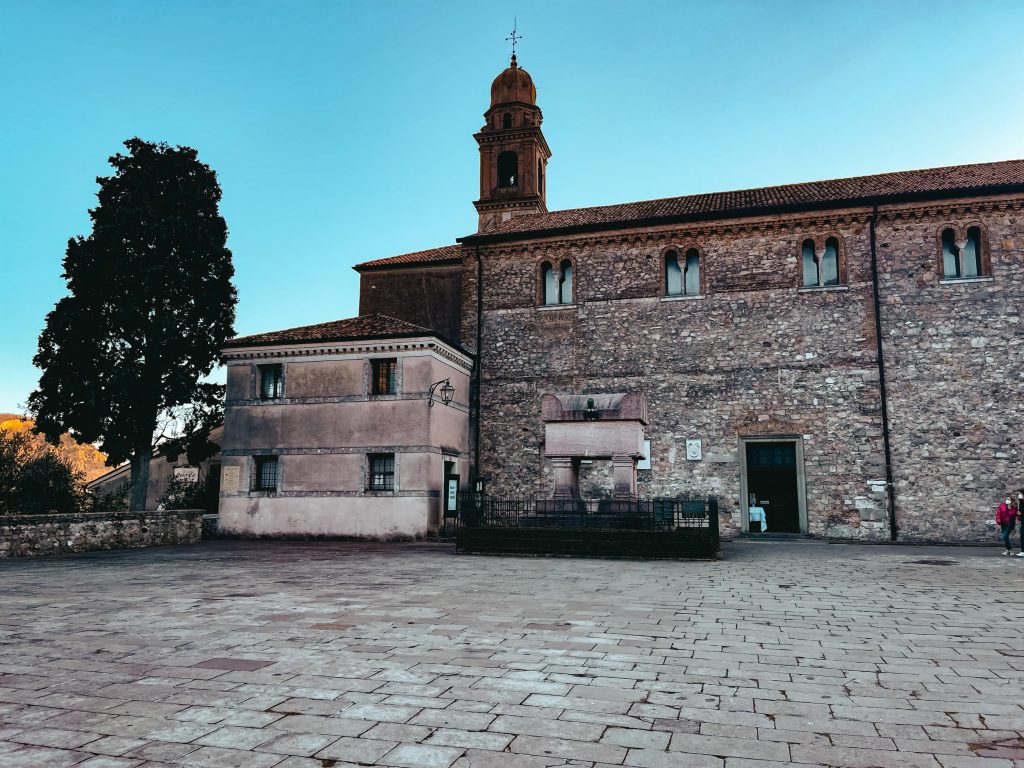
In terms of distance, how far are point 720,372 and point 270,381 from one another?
15.1 meters

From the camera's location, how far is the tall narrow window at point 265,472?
76.9 feet

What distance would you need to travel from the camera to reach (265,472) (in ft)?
77.5

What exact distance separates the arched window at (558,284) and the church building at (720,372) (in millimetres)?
53

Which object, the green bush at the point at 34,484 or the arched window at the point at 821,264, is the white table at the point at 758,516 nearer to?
the arched window at the point at 821,264

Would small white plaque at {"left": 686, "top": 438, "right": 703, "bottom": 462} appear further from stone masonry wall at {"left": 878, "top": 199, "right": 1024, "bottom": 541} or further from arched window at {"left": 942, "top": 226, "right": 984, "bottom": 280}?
arched window at {"left": 942, "top": 226, "right": 984, "bottom": 280}

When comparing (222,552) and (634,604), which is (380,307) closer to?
(222,552)

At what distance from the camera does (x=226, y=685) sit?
17.4 feet

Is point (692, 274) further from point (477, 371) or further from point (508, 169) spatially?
point (508, 169)

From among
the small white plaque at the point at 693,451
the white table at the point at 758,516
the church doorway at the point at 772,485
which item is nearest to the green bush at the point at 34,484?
the small white plaque at the point at 693,451

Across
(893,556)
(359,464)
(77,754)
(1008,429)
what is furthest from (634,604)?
(1008,429)

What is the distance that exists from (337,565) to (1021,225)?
22160 millimetres

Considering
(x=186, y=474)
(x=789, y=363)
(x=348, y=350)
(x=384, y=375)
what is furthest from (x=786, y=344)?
(x=186, y=474)

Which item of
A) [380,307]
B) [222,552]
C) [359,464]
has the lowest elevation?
[222,552]

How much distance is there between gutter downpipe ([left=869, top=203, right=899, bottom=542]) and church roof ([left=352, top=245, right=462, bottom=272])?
1457 cm
